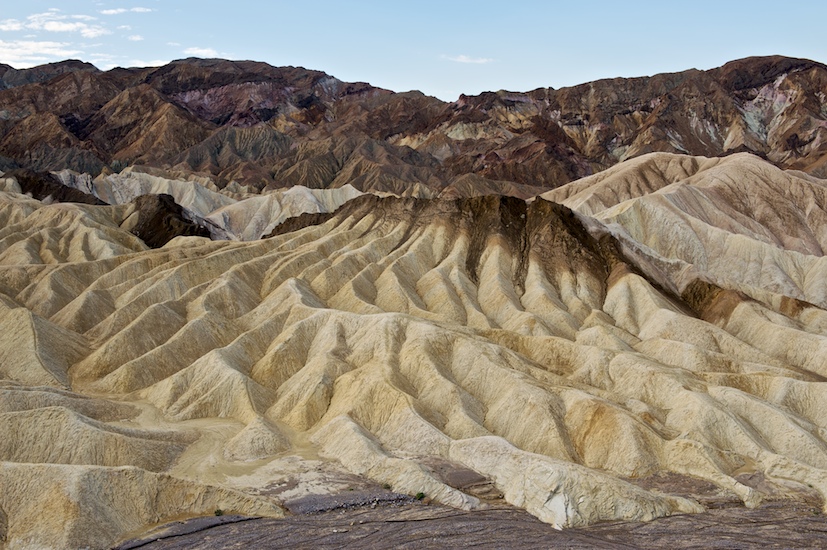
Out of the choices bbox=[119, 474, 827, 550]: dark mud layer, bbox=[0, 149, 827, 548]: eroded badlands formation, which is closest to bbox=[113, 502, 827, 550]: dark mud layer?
bbox=[119, 474, 827, 550]: dark mud layer

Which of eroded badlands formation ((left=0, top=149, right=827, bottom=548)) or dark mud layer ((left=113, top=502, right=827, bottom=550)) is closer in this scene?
dark mud layer ((left=113, top=502, right=827, bottom=550))

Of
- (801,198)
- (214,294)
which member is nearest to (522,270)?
(214,294)

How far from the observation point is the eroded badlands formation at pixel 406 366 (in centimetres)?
3950

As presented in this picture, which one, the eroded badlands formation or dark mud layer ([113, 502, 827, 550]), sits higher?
the eroded badlands formation

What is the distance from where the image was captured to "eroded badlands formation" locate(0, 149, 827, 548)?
130 ft

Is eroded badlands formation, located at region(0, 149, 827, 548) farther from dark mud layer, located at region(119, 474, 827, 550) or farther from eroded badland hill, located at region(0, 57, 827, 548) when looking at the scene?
dark mud layer, located at region(119, 474, 827, 550)

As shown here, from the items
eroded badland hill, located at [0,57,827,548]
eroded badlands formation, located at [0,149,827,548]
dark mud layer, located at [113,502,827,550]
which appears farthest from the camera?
eroded badlands formation, located at [0,149,827,548]

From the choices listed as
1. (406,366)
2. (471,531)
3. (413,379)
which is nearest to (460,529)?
(471,531)

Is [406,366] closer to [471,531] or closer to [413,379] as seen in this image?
[413,379]

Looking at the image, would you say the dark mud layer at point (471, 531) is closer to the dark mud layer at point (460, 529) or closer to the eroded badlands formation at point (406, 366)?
the dark mud layer at point (460, 529)

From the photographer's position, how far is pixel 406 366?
54.9m

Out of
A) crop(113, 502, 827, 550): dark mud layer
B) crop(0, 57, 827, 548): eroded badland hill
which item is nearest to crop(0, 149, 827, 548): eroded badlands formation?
crop(0, 57, 827, 548): eroded badland hill

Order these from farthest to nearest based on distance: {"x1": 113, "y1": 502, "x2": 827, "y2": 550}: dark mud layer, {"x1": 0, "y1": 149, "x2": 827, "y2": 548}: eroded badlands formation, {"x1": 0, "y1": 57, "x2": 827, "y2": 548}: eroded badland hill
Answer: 1. {"x1": 0, "y1": 149, "x2": 827, "y2": 548}: eroded badlands formation
2. {"x1": 0, "y1": 57, "x2": 827, "y2": 548}: eroded badland hill
3. {"x1": 113, "y1": 502, "x2": 827, "y2": 550}: dark mud layer

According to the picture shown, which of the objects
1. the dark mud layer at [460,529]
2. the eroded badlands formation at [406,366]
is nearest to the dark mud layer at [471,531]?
the dark mud layer at [460,529]
